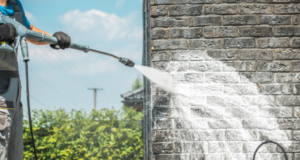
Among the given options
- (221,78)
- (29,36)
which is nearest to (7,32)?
(29,36)

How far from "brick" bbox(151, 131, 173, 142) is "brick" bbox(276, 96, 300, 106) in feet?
3.58

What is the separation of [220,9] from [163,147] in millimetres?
1451

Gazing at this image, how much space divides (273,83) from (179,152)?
1123 mm

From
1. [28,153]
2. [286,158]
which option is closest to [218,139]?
[286,158]

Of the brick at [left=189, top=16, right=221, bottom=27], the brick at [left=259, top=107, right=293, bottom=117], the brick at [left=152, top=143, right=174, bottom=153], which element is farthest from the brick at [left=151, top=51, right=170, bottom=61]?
the brick at [left=259, top=107, right=293, bottom=117]

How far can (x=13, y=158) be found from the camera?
196 cm

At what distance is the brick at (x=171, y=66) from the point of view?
2.30 meters

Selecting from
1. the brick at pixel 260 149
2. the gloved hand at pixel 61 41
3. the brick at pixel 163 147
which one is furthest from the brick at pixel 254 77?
the gloved hand at pixel 61 41

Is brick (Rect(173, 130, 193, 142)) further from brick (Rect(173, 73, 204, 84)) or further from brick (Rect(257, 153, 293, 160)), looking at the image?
brick (Rect(257, 153, 293, 160))

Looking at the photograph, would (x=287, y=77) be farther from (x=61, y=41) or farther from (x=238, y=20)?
(x=61, y=41)

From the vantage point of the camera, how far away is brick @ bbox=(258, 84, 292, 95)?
90.5 inches

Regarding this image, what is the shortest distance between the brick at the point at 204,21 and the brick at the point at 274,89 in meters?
0.75

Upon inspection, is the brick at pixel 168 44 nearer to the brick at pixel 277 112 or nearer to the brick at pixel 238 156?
the brick at pixel 277 112

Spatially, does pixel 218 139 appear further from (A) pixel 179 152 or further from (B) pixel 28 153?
(B) pixel 28 153
